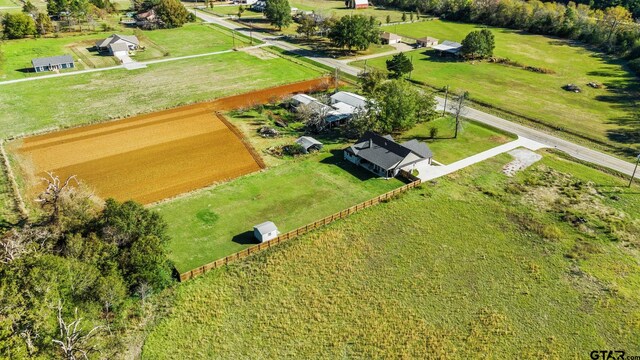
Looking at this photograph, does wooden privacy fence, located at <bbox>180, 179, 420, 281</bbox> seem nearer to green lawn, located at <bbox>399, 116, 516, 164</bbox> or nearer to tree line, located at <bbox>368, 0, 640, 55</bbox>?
green lawn, located at <bbox>399, 116, 516, 164</bbox>

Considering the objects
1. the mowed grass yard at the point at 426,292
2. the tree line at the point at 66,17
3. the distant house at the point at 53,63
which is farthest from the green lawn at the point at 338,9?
the mowed grass yard at the point at 426,292

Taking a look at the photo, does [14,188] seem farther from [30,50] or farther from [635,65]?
[635,65]

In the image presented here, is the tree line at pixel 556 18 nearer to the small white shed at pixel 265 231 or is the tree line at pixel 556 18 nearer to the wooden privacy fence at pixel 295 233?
the wooden privacy fence at pixel 295 233

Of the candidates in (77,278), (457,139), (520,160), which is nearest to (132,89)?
(77,278)

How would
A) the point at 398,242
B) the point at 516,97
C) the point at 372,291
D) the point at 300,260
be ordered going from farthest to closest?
the point at 516,97
the point at 398,242
the point at 300,260
the point at 372,291

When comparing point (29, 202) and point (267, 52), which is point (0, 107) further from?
point (267, 52)

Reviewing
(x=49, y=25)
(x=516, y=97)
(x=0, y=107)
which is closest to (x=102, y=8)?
(x=49, y=25)

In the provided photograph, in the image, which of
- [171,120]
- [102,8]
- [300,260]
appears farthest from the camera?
[102,8]
